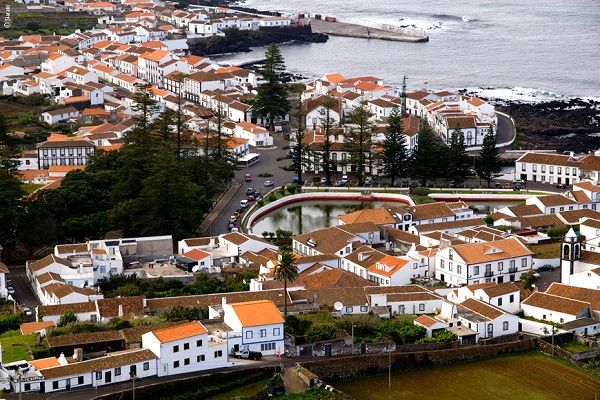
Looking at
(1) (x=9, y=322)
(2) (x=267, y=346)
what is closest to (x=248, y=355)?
(2) (x=267, y=346)

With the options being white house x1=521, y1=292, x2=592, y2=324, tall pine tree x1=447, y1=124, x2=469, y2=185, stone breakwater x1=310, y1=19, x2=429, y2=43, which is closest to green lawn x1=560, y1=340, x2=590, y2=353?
white house x1=521, y1=292, x2=592, y2=324

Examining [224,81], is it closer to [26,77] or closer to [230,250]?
[26,77]

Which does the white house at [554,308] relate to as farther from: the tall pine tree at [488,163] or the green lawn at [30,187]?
the green lawn at [30,187]

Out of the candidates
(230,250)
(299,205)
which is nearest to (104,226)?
(230,250)

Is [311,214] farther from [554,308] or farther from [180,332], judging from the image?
[180,332]

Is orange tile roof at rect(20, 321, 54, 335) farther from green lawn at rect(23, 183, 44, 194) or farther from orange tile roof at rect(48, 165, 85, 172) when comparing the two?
orange tile roof at rect(48, 165, 85, 172)

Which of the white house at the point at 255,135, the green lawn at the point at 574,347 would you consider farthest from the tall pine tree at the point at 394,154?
the green lawn at the point at 574,347

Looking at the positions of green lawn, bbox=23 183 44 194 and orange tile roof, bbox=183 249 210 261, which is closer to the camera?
orange tile roof, bbox=183 249 210 261
